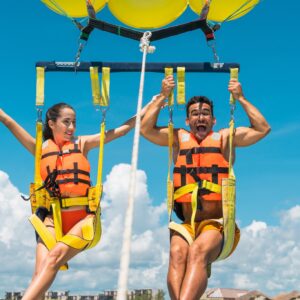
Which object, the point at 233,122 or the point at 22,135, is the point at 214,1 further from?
the point at 22,135

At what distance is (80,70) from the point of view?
705 cm

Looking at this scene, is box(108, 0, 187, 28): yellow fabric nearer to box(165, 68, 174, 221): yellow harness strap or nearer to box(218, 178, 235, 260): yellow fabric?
box(165, 68, 174, 221): yellow harness strap

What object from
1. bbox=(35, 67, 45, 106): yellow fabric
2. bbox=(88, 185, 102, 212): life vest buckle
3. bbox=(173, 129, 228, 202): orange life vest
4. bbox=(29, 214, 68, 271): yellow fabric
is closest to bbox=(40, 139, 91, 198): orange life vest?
bbox=(88, 185, 102, 212): life vest buckle

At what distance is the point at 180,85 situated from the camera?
677 cm

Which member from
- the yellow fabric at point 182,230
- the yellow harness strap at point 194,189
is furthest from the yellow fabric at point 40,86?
the yellow fabric at point 182,230

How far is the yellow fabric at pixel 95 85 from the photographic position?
675 centimetres

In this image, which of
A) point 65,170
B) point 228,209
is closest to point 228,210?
point 228,209

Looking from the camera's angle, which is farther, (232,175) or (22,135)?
(22,135)

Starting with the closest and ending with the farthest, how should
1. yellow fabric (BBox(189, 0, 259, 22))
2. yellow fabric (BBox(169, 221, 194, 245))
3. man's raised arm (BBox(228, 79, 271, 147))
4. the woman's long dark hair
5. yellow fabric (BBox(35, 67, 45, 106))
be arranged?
yellow fabric (BBox(169, 221, 194, 245)) → man's raised arm (BBox(228, 79, 271, 147)) → yellow fabric (BBox(35, 67, 45, 106)) → the woman's long dark hair → yellow fabric (BBox(189, 0, 259, 22))

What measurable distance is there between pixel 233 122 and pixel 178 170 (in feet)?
2.72

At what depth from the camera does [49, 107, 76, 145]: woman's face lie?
22.8ft

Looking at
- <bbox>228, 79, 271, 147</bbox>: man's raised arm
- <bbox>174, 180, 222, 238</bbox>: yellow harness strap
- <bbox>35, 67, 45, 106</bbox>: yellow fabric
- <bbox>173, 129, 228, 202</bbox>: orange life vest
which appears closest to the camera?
<bbox>174, 180, 222, 238</bbox>: yellow harness strap

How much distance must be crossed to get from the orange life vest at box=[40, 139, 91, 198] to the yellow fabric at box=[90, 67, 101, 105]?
0.63 m

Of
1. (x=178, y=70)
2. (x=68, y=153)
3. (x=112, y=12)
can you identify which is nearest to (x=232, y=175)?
(x=178, y=70)
